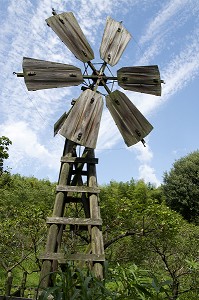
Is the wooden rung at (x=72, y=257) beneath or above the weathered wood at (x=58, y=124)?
beneath

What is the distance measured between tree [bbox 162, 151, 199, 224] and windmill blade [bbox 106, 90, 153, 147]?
20702mm

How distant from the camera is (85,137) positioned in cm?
504

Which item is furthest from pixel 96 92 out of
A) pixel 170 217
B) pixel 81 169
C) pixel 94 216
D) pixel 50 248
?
pixel 170 217

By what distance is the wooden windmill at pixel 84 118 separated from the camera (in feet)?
16.0

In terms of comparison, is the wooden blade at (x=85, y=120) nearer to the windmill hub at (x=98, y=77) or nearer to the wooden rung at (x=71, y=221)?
the windmill hub at (x=98, y=77)

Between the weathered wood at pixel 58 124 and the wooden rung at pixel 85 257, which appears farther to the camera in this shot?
the weathered wood at pixel 58 124

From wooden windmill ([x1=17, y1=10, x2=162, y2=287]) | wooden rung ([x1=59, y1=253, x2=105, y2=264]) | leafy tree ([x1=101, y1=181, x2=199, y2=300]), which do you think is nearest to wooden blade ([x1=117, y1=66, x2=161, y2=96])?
wooden windmill ([x1=17, y1=10, x2=162, y2=287])

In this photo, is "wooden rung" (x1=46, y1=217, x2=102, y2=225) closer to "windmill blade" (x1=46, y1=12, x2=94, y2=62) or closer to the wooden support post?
the wooden support post

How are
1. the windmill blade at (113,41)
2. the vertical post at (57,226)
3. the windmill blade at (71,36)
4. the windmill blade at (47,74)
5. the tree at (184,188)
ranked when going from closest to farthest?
the vertical post at (57,226) → the windmill blade at (47,74) → the windmill blade at (71,36) → the windmill blade at (113,41) → the tree at (184,188)

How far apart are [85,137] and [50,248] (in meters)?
1.62

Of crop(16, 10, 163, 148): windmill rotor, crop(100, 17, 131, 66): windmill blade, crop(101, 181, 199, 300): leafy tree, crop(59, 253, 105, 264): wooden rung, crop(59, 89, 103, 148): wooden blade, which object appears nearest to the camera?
crop(59, 253, 105, 264): wooden rung

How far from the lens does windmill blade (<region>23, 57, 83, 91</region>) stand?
5.24 metres

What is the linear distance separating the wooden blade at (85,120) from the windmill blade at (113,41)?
982 mm

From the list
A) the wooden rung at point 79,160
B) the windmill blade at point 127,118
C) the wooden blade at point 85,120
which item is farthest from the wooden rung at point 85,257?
the windmill blade at point 127,118
